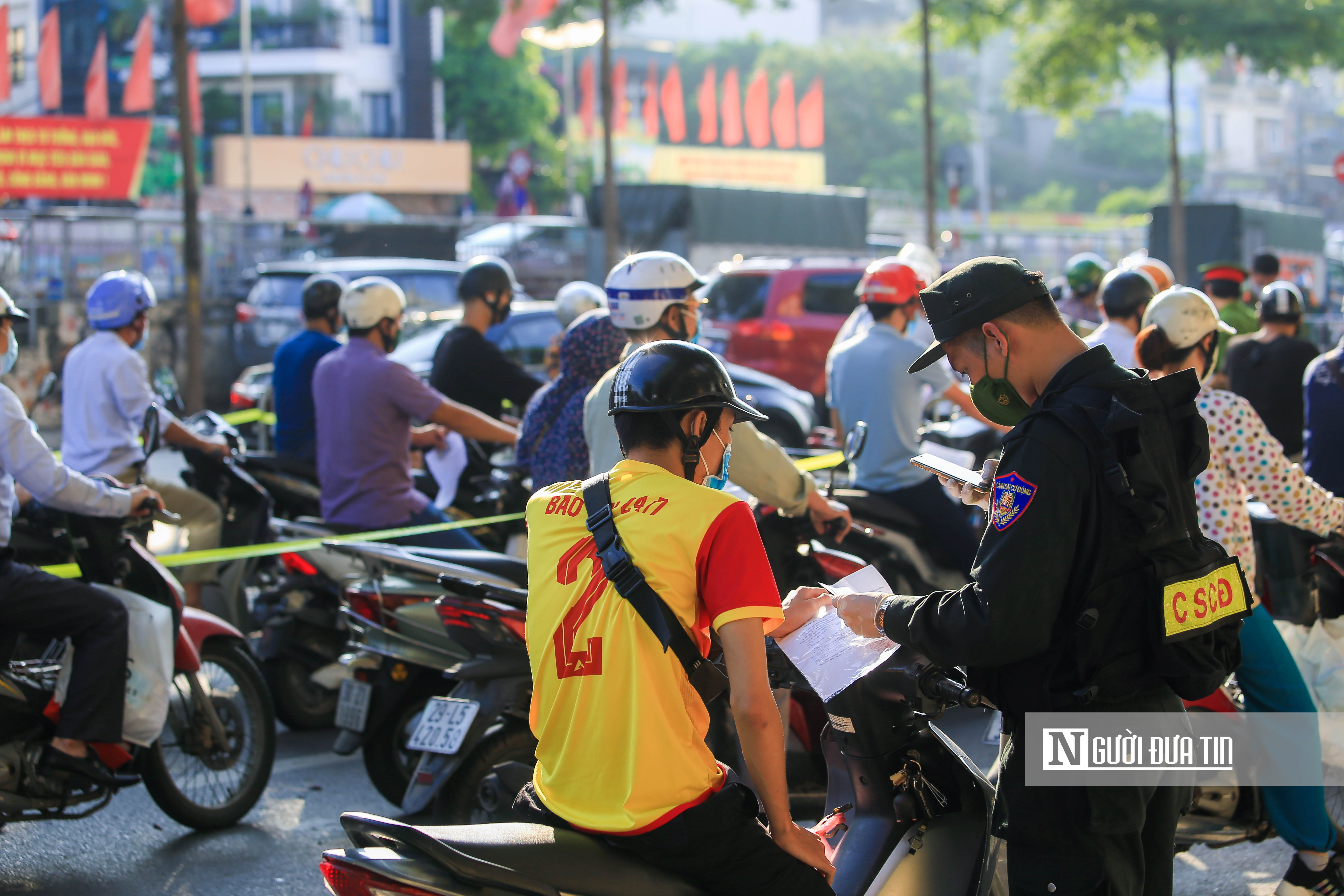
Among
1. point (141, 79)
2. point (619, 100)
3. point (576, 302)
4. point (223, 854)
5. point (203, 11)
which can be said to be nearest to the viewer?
point (223, 854)

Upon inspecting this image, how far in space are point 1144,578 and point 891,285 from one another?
3.39 meters

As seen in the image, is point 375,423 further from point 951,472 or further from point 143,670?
point 951,472

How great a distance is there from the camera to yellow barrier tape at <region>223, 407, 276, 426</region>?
31.8 feet

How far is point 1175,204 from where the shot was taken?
70.9 ft

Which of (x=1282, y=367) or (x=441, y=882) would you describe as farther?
(x=1282, y=367)

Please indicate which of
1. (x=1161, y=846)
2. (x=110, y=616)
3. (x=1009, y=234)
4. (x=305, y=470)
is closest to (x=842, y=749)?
(x=1161, y=846)

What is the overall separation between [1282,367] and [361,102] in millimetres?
38269

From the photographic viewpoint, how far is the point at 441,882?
2225mm

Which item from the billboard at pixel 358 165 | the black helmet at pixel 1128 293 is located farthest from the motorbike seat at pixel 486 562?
the billboard at pixel 358 165

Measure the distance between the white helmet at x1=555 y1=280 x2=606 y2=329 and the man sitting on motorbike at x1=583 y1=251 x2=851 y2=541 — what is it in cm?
292

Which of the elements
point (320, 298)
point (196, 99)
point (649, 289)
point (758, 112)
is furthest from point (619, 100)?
point (649, 289)

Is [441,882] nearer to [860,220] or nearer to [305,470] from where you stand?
[305,470]

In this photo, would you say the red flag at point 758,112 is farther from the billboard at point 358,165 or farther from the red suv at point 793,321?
the red suv at point 793,321

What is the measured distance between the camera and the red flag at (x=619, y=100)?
43781mm
